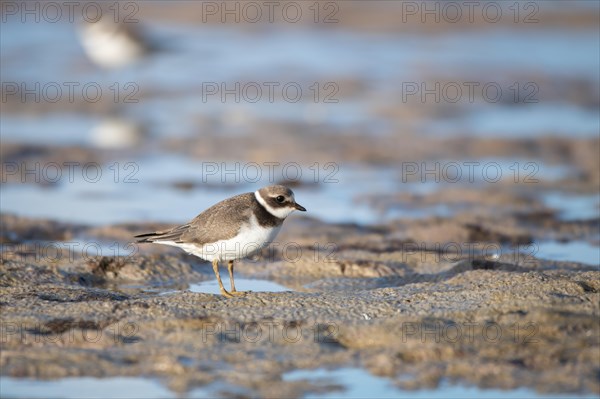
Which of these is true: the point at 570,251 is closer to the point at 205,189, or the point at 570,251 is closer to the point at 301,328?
the point at 301,328

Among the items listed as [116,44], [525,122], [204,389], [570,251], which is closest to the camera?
[204,389]

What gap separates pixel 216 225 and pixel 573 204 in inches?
242

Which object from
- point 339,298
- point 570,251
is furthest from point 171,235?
point 570,251

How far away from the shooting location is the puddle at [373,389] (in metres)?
5.65

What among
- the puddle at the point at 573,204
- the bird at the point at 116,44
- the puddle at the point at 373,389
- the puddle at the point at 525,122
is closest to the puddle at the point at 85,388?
the puddle at the point at 373,389

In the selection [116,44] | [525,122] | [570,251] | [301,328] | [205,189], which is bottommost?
[301,328]

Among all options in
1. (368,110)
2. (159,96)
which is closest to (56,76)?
(159,96)

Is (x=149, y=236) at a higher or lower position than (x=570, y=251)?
higher

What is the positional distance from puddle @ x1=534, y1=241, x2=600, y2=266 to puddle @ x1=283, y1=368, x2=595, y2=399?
4.26 m

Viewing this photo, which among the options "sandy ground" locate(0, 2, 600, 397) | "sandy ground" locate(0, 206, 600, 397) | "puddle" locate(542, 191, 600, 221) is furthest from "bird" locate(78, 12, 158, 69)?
"sandy ground" locate(0, 206, 600, 397)

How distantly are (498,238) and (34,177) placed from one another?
22.5 feet

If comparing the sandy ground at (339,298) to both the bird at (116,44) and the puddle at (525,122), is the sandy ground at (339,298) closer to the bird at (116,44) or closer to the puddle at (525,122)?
the puddle at (525,122)

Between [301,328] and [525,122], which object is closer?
[301,328]

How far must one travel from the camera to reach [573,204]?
12359 mm
